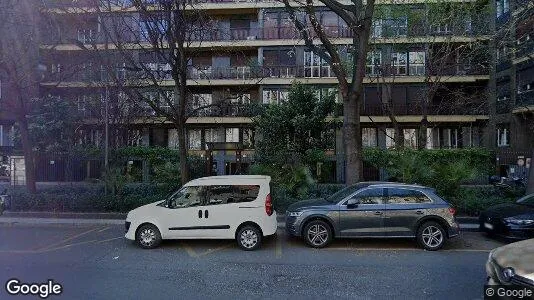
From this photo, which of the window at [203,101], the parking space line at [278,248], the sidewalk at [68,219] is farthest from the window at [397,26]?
Result: the window at [203,101]

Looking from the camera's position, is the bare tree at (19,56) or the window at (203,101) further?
the window at (203,101)

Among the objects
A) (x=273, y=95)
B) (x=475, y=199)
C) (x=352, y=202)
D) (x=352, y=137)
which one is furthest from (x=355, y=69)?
(x=273, y=95)

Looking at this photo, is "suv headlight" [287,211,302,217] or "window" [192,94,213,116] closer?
"suv headlight" [287,211,302,217]

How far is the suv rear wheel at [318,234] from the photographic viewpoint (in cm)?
789

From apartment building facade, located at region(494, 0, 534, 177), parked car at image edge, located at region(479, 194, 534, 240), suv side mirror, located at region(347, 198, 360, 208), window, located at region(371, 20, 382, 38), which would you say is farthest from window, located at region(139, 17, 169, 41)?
apartment building facade, located at region(494, 0, 534, 177)

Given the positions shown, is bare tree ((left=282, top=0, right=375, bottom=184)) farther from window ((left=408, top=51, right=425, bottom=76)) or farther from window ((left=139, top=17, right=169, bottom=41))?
window ((left=408, top=51, right=425, bottom=76))

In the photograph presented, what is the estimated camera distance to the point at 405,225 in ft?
25.5

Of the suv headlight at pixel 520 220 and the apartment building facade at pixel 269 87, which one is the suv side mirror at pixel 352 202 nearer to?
the suv headlight at pixel 520 220

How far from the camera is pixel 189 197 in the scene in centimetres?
800

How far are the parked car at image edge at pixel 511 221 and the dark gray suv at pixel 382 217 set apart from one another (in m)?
1.31

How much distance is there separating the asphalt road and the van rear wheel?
0.17 meters

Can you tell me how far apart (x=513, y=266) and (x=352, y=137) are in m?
6.83

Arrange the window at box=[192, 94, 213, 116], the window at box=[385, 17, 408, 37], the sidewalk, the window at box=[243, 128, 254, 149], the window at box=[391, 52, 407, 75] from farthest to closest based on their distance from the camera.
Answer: the window at box=[243, 128, 254, 149]
the window at box=[391, 52, 407, 75]
the window at box=[192, 94, 213, 116]
the window at box=[385, 17, 408, 37]
the sidewalk

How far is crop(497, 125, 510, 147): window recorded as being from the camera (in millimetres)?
25688
